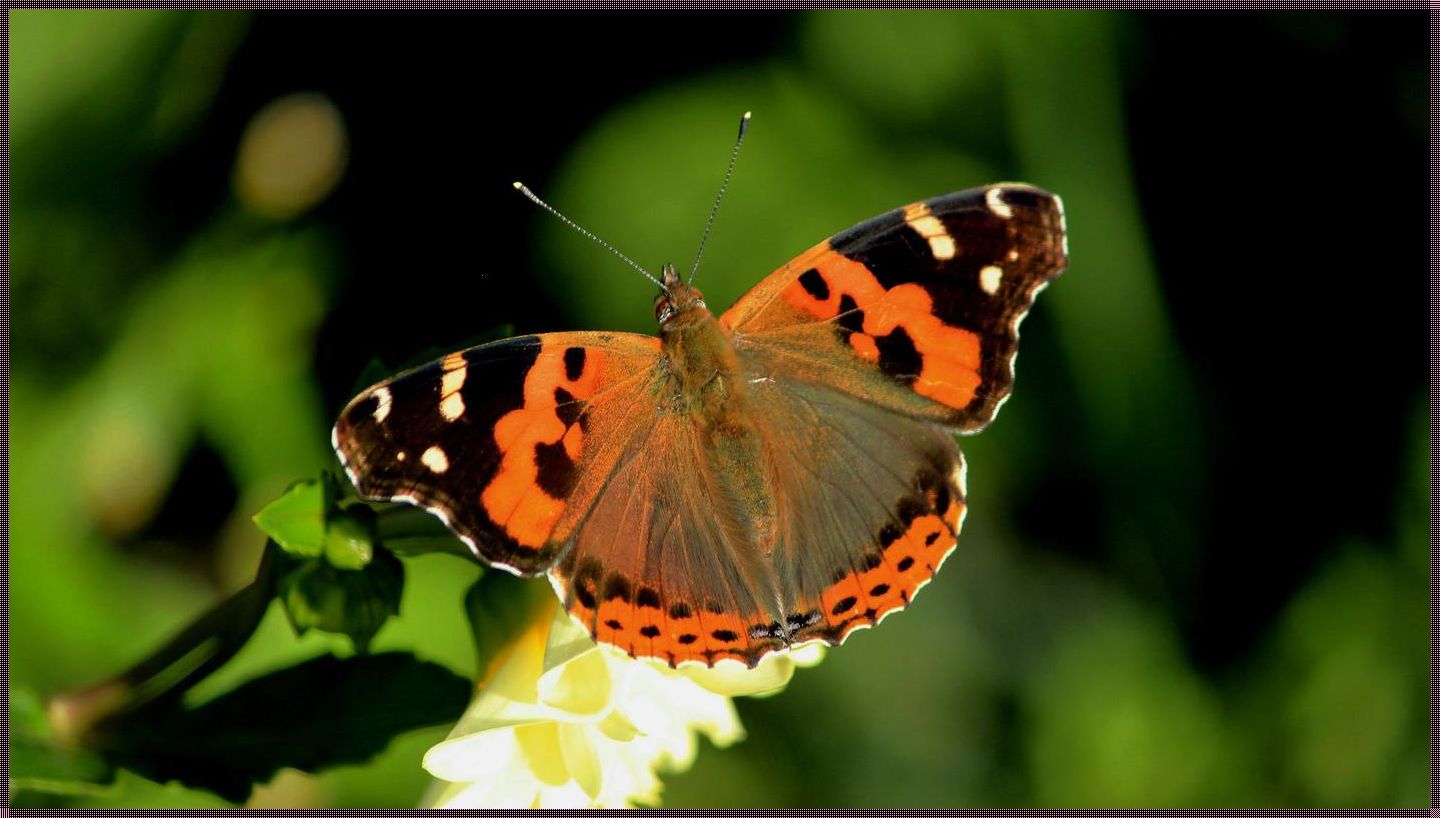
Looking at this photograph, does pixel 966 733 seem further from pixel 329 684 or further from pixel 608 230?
pixel 329 684

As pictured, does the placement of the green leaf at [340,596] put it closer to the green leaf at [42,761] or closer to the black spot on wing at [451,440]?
the black spot on wing at [451,440]

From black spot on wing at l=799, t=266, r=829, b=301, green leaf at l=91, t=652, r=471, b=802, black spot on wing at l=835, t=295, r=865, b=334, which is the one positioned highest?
black spot on wing at l=799, t=266, r=829, b=301

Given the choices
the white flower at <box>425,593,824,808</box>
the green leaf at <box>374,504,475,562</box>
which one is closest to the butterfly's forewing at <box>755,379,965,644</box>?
the white flower at <box>425,593,824,808</box>

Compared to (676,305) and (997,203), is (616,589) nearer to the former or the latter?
(676,305)

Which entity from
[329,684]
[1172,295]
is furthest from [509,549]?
[1172,295]

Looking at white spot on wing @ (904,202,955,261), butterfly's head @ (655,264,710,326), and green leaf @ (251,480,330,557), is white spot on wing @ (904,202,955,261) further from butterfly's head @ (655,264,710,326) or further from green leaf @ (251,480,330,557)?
green leaf @ (251,480,330,557)

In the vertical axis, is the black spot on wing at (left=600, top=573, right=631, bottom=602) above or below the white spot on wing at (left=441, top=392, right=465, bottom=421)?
below

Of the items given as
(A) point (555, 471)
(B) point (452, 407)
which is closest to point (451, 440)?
(B) point (452, 407)

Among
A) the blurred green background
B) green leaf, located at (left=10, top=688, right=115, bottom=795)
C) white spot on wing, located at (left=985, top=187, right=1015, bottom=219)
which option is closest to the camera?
green leaf, located at (left=10, top=688, right=115, bottom=795)
